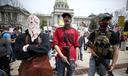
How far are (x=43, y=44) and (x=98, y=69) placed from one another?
139 cm

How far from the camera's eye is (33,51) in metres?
4.90

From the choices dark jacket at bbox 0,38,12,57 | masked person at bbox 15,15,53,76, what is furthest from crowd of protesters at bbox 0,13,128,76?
dark jacket at bbox 0,38,12,57

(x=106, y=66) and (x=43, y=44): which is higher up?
(x=43, y=44)

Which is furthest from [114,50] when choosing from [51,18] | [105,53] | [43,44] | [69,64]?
[51,18]

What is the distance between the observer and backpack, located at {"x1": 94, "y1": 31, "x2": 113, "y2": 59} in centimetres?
569

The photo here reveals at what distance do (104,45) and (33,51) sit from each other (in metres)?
1.40

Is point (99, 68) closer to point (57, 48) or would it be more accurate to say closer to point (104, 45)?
point (104, 45)

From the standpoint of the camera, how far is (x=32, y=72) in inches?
195

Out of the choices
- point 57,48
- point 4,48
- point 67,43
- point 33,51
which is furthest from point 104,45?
point 4,48

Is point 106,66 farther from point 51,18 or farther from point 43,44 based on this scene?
point 51,18

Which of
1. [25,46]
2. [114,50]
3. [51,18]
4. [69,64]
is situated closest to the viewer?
[25,46]

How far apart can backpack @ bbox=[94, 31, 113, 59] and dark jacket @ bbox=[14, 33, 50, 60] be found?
108 cm

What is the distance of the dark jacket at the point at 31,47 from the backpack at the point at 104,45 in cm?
108

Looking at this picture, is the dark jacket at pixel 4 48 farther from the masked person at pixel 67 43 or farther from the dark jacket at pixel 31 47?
the dark jacket at pixel 31 47
